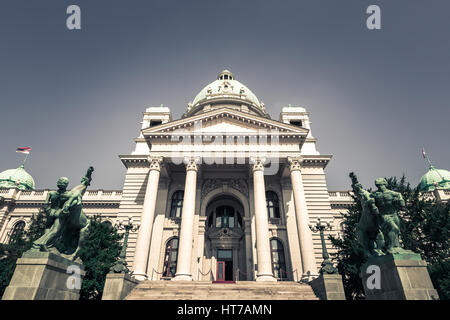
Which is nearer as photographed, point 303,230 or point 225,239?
point 303,230

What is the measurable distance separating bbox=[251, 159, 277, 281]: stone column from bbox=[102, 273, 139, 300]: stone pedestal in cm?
900

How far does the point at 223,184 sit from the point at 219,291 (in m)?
13.6

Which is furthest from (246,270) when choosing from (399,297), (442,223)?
(399,297)

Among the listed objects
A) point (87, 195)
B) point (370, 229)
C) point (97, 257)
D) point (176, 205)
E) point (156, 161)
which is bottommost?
point (370, 229)

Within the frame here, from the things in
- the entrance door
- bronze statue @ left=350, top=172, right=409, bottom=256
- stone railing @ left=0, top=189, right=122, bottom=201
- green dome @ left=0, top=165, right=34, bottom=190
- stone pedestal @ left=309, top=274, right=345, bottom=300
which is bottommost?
stone pedestal @ left=309, top=274, right=345, bottom=300

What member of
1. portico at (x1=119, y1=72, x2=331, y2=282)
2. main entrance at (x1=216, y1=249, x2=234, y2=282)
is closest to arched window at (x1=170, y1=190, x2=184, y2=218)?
portico at (x1=119, y1=72, x2=331, y2=282)

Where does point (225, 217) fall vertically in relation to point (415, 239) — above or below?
above

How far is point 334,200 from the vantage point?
1190 inches

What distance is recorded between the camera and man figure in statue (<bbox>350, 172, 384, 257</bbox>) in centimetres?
795

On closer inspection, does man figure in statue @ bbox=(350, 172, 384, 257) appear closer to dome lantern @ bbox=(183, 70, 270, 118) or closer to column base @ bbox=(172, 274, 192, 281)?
column base @ bbox=(172, 274, 192, 281)

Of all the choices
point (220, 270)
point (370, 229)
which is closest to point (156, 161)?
point (220, 270)

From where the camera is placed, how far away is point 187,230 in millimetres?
19453

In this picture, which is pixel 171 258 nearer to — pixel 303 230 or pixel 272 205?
pixel 272 205

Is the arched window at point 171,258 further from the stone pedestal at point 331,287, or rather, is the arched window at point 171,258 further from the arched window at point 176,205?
the stone pedestal at point 331,287
